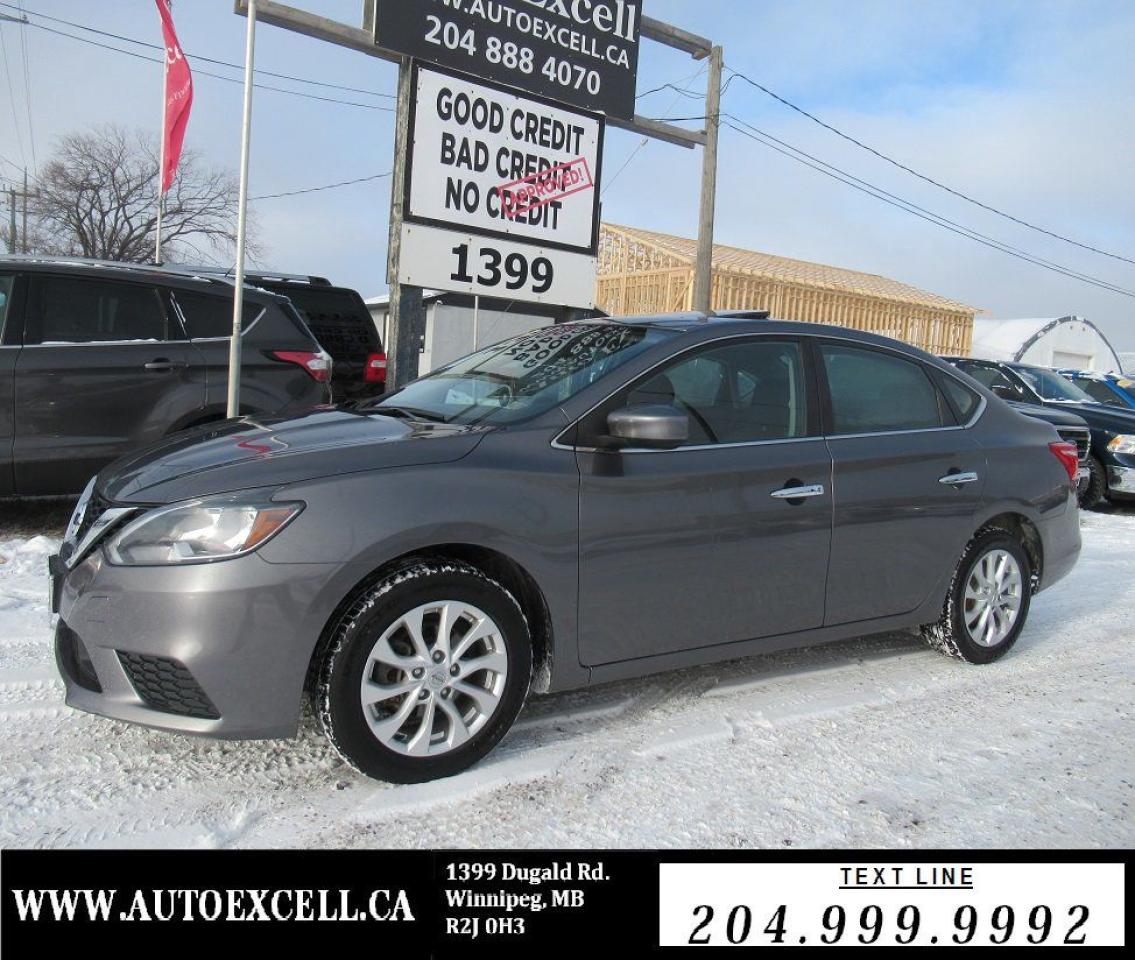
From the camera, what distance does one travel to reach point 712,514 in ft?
11.8

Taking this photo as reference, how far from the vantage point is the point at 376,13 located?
718cm

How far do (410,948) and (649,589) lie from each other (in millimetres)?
1480

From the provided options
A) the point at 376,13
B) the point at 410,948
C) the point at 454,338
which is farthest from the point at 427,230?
the point at 454,338

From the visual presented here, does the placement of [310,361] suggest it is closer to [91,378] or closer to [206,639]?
[91,378]

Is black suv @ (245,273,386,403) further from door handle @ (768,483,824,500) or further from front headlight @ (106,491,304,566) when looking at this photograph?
front headlight @ (106,491,304,566)

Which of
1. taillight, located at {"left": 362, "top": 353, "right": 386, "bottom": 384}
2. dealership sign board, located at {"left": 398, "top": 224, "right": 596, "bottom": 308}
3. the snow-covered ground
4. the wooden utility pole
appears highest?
the wooden utility pole

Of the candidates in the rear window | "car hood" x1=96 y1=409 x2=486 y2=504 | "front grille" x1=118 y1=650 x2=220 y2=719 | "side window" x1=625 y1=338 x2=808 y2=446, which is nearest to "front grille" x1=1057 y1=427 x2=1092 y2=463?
the rear window

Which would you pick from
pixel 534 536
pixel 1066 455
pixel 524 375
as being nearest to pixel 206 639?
pixel 534 536

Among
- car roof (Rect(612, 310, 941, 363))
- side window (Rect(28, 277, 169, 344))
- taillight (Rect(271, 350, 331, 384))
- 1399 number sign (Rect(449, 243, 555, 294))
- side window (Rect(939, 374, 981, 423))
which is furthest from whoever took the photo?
1399 number sign (Rect(449, 243, 555, 294))

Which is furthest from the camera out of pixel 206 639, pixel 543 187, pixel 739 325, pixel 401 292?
pixel 543 187

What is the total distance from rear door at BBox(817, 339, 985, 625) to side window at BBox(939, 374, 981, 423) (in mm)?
60

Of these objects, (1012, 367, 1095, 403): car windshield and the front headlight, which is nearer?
the front headlight

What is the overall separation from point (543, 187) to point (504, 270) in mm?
817

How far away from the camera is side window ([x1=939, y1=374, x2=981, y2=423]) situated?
182 inches
